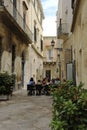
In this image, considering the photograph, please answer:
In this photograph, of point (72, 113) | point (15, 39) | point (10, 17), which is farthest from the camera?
point (15, 39)

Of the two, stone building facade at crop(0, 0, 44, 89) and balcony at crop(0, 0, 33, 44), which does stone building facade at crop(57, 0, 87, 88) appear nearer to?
balcony at crop(0, 0, 33, 44)

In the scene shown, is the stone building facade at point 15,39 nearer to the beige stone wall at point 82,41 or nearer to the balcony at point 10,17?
the balcony at point 10,17

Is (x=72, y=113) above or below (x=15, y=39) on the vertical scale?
below

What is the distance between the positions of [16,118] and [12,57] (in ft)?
47.2

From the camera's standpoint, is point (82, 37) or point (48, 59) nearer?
point (82, 37)

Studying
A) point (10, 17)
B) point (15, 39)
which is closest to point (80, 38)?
point (10, 17)

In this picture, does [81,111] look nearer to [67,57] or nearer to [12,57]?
[12,57]

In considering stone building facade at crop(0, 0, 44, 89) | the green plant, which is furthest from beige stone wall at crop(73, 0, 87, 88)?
the green plant

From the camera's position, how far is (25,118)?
1030 cm

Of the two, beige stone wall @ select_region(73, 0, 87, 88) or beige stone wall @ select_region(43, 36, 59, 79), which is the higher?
beige stone wall @ select_region(43, 36, 59, 79)

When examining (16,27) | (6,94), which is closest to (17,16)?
(16,27)

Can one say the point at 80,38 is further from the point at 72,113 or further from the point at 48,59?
the point at 48,59

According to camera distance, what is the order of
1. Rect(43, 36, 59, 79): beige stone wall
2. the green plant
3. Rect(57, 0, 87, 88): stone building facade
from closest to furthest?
the green plant → Rect(57, 0, 87, 88): stone building facade → Rect(43, 36, 59, 79): beige stone wall

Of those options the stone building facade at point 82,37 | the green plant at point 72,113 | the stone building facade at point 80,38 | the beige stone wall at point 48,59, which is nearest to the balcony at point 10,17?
the stone building facade at point 80,38
